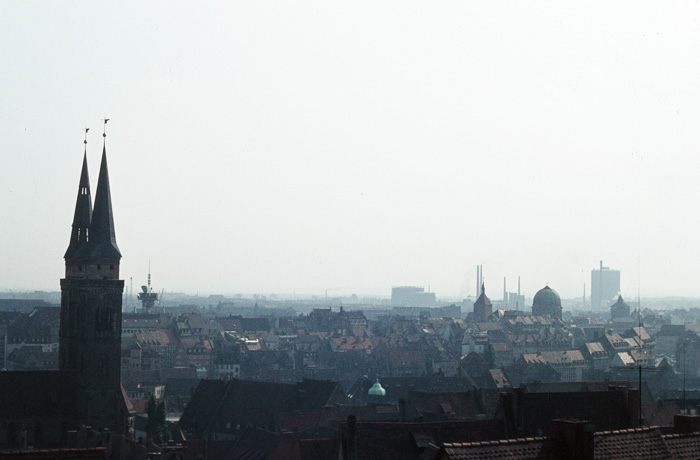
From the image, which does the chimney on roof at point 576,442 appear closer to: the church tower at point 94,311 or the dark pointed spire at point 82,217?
the church tower at point 94,311

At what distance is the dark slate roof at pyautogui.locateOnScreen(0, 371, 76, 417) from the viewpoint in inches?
3113

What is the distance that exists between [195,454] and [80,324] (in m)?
17.1

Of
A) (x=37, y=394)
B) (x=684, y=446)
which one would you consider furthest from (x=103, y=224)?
(x=684, y=446)

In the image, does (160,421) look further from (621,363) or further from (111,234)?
(621,363)

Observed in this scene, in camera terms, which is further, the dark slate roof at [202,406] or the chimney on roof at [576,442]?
the dark slate roof at [202,406]

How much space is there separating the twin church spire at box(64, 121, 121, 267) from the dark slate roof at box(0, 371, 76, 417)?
8197 mm

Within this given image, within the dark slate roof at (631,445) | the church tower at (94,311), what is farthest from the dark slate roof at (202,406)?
the dark slate roof at (631,445)

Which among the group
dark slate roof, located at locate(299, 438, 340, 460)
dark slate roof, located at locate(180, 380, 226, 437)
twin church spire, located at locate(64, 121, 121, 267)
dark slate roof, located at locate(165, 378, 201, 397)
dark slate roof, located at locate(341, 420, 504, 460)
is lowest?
dark slate roof, located at locate(165, 378, 201, 397)

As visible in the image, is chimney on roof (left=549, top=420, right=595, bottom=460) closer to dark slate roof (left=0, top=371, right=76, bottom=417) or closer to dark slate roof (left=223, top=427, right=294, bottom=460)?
dark slate roof (left=223, top=427, right=294, bottom=460)

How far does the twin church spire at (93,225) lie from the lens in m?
80.9

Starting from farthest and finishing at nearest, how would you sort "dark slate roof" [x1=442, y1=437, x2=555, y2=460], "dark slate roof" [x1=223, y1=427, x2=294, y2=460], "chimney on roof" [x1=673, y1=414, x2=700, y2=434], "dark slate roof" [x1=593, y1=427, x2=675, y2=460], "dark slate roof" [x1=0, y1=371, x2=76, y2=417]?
"dark slate roof" [x1=0, y1=371, x2=76, y2=417]
"dark slate roof" [x1=223, y1=427, x2=294, y2=460]
"chimney on roof" [x1=673, y1=414, x2=700, y2=434]
"dark slate roof" [x1=593, y1=427, x2=675, y2=460]
"dark slate roof" [x1=442, y1=437, x2=555, y2=460]

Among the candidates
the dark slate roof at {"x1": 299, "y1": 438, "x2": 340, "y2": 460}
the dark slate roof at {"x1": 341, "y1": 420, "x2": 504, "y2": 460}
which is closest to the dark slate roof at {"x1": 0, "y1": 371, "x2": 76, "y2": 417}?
the dark slate roof at {"x1": 299, "y1": 438, "x2": 340, "y2": 460}

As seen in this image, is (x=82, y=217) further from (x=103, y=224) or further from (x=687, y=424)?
(x=687, y=424)

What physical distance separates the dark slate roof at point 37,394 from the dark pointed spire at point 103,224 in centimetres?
882
